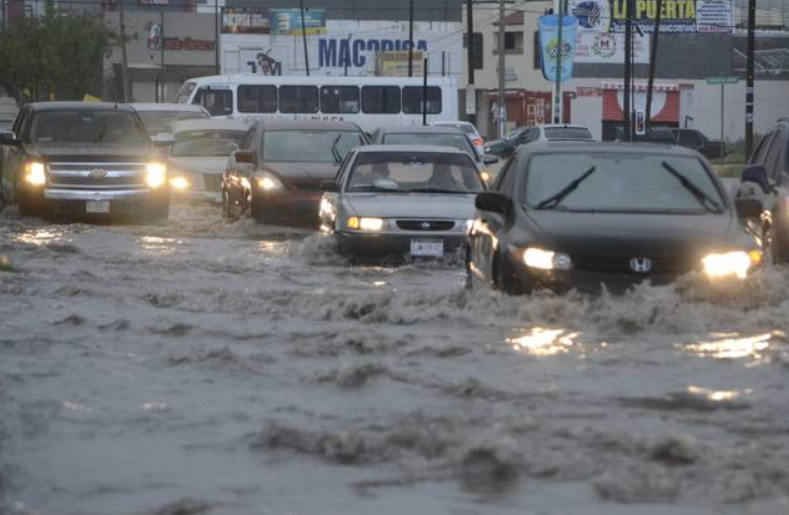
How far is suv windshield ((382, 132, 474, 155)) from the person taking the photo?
24.0 metres

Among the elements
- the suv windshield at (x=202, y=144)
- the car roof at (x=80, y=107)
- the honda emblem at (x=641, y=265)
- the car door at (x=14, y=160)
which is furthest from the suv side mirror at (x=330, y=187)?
the suv windshield at (x=202, y=144)

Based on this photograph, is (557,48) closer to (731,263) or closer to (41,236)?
(41,236)

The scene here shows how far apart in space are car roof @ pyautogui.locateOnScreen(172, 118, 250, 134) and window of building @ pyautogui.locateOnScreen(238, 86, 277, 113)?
22.2 metres

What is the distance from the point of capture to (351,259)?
677 inches

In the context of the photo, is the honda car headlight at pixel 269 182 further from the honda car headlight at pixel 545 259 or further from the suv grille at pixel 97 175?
the honda car headlight at pixel 545 259

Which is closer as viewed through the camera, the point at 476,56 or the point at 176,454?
the point at 176,454

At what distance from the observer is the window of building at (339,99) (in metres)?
55.7

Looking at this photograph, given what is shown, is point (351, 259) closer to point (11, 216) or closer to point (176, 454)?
point (11, 216)

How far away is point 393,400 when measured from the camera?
29.5 feet

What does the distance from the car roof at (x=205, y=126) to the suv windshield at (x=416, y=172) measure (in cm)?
1100

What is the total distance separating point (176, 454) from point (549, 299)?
414 cm

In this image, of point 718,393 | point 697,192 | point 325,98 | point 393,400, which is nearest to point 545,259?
point 697,192

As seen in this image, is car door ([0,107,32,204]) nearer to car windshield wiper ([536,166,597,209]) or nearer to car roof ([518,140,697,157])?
car roof ([518,140,697,157])

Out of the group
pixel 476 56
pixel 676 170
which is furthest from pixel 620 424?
pixel 476 56
